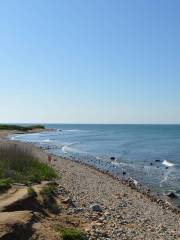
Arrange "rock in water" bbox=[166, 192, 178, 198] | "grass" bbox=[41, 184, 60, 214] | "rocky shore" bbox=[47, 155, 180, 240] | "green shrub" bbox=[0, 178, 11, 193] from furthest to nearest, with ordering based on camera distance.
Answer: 1. "rock in water" bbox=[166, 192, 178, 198]
2. "green shrub" bbox=[0, 178, 11, 193]
3. "grass" bbox=[41, 184, 60, 214]
4. "rocky shore" bbox=[47, 155, 180, 240]

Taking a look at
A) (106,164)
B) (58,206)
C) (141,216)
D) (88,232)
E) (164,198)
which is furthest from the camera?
(106,164)

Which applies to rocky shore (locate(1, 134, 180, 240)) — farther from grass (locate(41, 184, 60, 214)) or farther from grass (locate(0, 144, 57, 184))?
grass (locate(0, 144, 57, 184))

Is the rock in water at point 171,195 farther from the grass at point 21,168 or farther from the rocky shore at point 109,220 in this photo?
the grass at point 21,168

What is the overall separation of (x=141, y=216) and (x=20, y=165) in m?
8.40

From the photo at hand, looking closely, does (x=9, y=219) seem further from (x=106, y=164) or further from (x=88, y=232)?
(x=106, y=164)

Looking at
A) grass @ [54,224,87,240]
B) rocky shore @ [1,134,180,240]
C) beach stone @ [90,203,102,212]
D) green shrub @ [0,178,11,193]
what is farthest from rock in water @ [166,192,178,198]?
grass @ [54,224,87,240]

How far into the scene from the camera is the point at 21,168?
23.4 metres

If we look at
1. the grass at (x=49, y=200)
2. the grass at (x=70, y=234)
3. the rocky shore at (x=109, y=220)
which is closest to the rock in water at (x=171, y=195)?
the rocky shore at (x=109, y=220)

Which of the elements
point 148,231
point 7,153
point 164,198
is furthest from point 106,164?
point 148,231

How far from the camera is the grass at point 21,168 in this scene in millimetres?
20125

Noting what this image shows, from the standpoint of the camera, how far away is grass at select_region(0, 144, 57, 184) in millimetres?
20125

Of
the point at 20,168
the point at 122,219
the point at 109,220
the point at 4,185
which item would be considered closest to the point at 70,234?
the point at 109,220

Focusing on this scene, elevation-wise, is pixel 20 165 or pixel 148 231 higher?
pixel 20 165

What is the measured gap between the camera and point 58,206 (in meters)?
16.3
